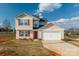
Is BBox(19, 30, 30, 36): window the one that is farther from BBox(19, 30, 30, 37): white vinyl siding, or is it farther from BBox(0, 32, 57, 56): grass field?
BBox(0, 32, 57, 56): grass field

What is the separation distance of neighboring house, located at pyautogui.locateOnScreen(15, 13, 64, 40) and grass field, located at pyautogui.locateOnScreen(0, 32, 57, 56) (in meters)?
0.15

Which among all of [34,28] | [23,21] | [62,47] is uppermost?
[23,21]

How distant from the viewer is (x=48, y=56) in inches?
232

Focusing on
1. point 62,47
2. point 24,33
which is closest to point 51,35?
point 62,47

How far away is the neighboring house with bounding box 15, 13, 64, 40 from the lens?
602 cm

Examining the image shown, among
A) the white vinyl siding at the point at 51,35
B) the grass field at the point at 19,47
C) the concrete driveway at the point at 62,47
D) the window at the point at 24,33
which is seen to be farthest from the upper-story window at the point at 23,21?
the concrete driveway at the point at 62,47

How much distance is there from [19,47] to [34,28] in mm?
566

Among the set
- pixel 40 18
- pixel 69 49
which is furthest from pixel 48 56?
pixel 40 18

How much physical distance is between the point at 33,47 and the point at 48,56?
404 millimetres

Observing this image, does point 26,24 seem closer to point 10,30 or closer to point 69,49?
point 10,30

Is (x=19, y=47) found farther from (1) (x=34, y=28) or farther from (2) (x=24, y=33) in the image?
(1) (x=34, y=28)

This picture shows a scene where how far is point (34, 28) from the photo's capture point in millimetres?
6062

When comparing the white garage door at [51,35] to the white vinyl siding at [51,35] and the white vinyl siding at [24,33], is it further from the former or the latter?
the white vinyl siding at [24,33]

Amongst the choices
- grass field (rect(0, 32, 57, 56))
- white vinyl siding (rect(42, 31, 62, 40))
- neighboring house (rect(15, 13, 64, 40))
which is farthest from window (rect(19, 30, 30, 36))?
white vinyl siding (rect(42, 31, 62, 40))
